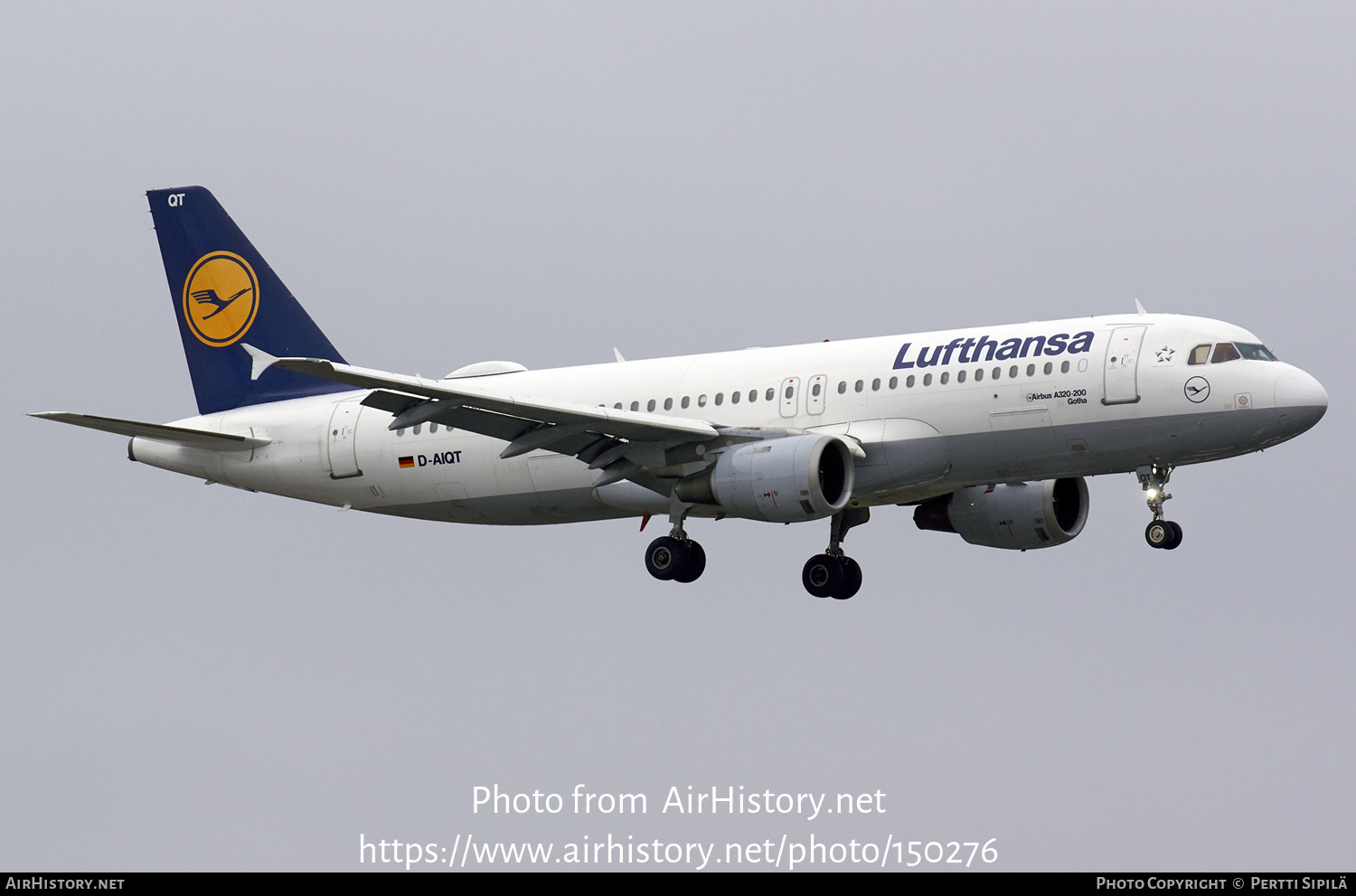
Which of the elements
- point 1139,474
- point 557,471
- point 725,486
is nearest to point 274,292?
point 557,471

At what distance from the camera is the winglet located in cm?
4519

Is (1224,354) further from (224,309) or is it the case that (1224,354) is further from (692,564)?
(224,309)

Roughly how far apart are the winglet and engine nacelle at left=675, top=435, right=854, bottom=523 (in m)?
12.4

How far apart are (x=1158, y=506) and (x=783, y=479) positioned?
24.9ft

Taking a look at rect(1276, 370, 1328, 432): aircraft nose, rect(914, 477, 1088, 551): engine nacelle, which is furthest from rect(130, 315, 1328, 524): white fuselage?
rect(914, 477, 1088, 551): engine nacelle

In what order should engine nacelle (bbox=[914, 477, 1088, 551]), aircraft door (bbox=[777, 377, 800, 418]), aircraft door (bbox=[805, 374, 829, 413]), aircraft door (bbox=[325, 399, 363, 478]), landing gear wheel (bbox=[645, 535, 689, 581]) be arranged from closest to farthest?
1. aircraft door (bbox=[805, 374, 829, 413])
2. aircraft door (bbox=[777, 377, 800, 418])
3. landing gear wheel (bbox=[645, 535, 689, 581])
4. engine nacelle (bbox=[914, 477, 1088, 551])
5. aircraft door (bbox=[325, 399, 363, 478])

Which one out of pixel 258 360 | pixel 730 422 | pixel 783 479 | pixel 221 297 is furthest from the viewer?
pixel 221 297

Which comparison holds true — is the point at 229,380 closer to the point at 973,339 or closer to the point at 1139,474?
the point at 973,339

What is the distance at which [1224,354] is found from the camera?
36.8 metres

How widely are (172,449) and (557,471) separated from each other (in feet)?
31.7

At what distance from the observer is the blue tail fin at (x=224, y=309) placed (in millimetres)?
45406

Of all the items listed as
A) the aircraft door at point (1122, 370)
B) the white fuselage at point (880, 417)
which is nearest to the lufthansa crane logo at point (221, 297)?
the white fuselage at point (880, 417)

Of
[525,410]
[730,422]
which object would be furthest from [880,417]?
[525,410]

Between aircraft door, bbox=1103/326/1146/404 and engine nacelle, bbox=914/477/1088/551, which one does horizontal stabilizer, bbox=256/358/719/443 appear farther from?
aircraft door, bbox=1103/326/1146/404
